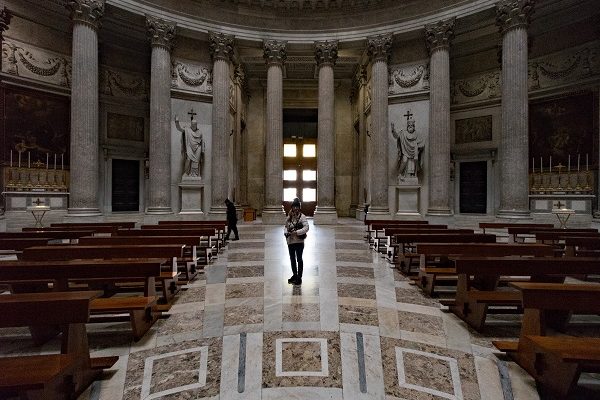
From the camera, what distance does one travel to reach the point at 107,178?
15.7 metres

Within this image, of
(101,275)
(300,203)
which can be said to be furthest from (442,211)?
(101,275)

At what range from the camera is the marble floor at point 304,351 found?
9.35 ft

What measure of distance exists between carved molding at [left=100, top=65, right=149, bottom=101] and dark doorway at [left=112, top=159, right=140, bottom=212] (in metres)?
3.36

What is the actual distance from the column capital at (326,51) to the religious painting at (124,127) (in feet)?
32.3

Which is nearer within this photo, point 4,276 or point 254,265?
point 4,276

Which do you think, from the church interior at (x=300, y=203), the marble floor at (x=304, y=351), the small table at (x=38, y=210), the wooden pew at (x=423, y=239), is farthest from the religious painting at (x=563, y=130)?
the small table at (x=38, y=210)

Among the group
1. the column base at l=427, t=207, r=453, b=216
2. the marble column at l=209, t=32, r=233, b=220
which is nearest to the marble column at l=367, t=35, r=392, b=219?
the column base at l=427, t=207, r=453, b=216

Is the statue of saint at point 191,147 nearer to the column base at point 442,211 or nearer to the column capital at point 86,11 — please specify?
the column capital at point 86,11

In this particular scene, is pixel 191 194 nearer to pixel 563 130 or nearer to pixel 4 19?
pixel 4 19

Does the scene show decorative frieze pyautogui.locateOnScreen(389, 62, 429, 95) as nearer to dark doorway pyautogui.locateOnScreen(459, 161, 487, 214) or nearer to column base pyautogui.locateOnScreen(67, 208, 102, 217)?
dark doorway pyautogui.locateOnScreen(459, 161, 487, 214)

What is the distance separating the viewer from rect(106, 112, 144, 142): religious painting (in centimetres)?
1572

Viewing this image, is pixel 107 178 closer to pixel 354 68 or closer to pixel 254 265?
pixel 254 265

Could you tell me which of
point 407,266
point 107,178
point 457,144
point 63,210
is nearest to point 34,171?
point 63,210

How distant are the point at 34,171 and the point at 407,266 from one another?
15.0 m
